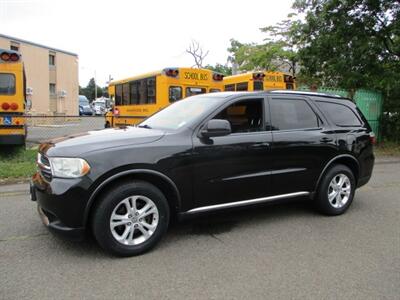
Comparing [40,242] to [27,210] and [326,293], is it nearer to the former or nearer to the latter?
[27,210]

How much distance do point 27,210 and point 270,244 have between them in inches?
139

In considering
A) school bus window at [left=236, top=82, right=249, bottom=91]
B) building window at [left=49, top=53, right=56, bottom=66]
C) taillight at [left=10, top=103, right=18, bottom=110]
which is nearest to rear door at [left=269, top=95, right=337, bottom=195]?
taillight at [left=10, top=103, right=18, bottom=110]

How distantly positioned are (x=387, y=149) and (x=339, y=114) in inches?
347

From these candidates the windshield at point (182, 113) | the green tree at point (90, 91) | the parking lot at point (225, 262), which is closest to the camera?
the parking lot at point (225, 262)

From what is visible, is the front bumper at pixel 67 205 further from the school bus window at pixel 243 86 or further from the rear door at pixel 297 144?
the school bus window at pixel 243 86

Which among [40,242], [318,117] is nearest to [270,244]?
[318,117]

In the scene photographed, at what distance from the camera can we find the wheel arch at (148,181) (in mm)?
3729

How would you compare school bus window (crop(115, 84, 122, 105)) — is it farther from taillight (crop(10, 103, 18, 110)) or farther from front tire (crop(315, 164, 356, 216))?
front tire (crop(315, 164, 356, 216))

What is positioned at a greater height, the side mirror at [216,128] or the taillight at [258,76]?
the taillight at [258,76]

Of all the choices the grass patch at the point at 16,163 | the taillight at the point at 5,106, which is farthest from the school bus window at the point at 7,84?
the grass patch at the point at 16,163

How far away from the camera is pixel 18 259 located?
3.82m

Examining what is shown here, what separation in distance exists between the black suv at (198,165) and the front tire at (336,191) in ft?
0.05

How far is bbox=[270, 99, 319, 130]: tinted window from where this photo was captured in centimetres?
498

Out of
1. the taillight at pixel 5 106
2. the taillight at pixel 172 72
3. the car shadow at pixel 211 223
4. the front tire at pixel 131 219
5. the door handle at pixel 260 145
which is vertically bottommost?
the car shadow at pixel 211 223
